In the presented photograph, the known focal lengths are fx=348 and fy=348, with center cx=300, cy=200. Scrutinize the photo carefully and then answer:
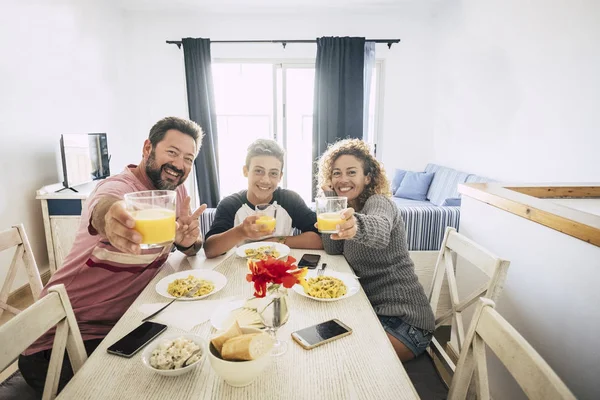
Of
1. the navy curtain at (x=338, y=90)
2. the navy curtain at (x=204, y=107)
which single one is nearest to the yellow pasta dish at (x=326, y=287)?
the navy curtain at (x=338, y=90)

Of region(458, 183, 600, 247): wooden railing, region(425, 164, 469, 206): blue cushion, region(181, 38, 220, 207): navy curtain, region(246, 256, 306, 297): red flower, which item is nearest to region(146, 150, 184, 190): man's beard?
region(246, 256, 306, 297): red flower

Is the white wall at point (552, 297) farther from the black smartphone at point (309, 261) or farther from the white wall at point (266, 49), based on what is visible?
the white wall at point (266, 49)

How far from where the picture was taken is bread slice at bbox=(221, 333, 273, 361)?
0.71 meters

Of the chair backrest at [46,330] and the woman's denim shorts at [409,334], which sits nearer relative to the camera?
the chair backrest at [46,330]

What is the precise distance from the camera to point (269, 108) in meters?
5.12

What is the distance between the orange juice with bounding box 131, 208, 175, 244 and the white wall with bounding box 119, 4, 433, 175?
437 centimetres

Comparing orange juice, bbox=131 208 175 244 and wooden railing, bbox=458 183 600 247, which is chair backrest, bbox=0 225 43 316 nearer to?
orange juice, bbox=131 208 175 244

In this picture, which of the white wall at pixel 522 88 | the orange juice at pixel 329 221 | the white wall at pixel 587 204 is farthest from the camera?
the white wall at pixel 522 88

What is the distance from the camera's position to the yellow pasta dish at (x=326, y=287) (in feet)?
3.66

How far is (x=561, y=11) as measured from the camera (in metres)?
2.64

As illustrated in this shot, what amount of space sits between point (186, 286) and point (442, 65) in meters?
4.69

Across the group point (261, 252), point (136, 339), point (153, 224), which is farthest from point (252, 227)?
point (136, 339)

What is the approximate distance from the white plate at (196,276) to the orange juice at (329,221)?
40cm

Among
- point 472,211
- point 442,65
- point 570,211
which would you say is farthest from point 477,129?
point 570,211
